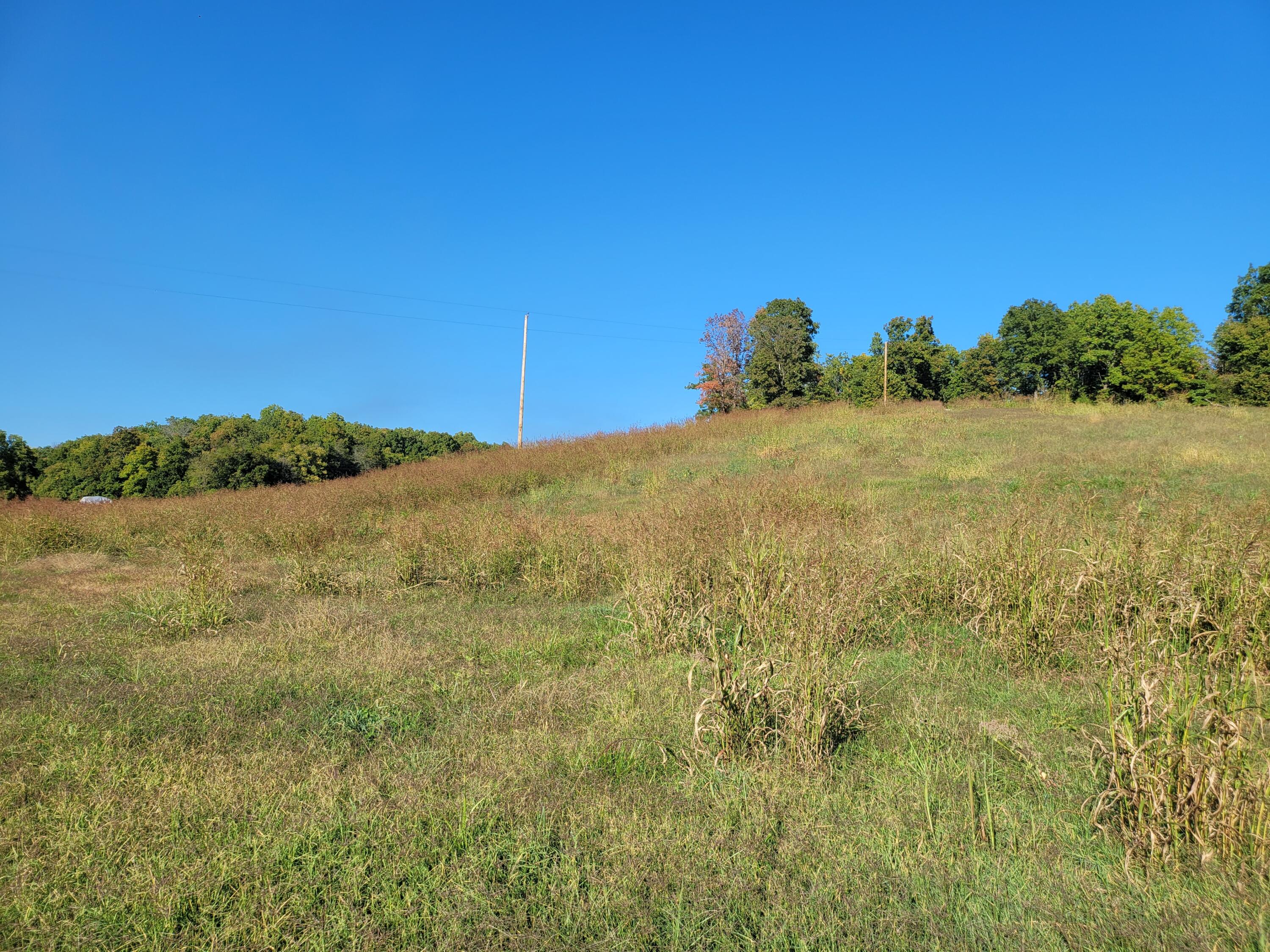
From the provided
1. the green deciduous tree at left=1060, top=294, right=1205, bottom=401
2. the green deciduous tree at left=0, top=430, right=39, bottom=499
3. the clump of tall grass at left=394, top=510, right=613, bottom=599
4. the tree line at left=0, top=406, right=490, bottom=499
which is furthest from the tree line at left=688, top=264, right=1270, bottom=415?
the green deciduous tree at left=0, top=430, right=39, bottom=499

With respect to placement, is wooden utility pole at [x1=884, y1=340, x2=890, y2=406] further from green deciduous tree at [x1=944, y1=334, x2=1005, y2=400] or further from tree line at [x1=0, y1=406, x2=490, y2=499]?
tree line at [x1=0, y1=406, x2=490, y2=499]

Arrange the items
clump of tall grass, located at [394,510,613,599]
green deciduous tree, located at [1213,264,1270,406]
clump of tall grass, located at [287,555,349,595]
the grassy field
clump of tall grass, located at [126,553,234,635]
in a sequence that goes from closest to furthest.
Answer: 1. the grassy field
2. clump of tall grass, located at [126,553,234,635]
3. clump of tall grass, located at [394,510,613,599]
4. clump of tall grass, located at [287,555,349,595]
5. green deciduous tree, located at [1213,264,1270,406]

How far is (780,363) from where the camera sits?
132 ft

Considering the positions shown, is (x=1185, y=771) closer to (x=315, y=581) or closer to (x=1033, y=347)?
(x=315, y=581)

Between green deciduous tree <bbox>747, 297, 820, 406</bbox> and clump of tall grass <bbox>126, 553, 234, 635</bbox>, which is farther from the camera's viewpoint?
green deciduous tree <bbox>747, 297, 820, 406</bbox>

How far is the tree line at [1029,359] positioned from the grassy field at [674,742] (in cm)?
2976

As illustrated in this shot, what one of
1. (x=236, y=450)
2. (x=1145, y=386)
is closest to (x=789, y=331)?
(x=1145, y=386)

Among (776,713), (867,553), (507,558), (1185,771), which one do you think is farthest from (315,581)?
(1185,771)

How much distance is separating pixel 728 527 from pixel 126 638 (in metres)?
5.96

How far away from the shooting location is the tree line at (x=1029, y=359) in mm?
37719

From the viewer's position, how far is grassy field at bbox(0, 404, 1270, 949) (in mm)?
2252

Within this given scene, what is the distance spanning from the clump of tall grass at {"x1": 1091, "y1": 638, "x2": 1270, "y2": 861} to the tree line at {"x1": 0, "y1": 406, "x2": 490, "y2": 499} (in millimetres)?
25624

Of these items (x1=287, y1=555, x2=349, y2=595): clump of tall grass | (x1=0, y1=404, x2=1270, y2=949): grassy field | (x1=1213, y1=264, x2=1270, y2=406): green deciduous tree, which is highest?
(x1=1213, y1=264, x2=1270, y2=406): green deciduous tree

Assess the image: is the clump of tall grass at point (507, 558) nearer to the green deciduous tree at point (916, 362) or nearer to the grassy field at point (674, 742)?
the grassy field at point (674, 742)
